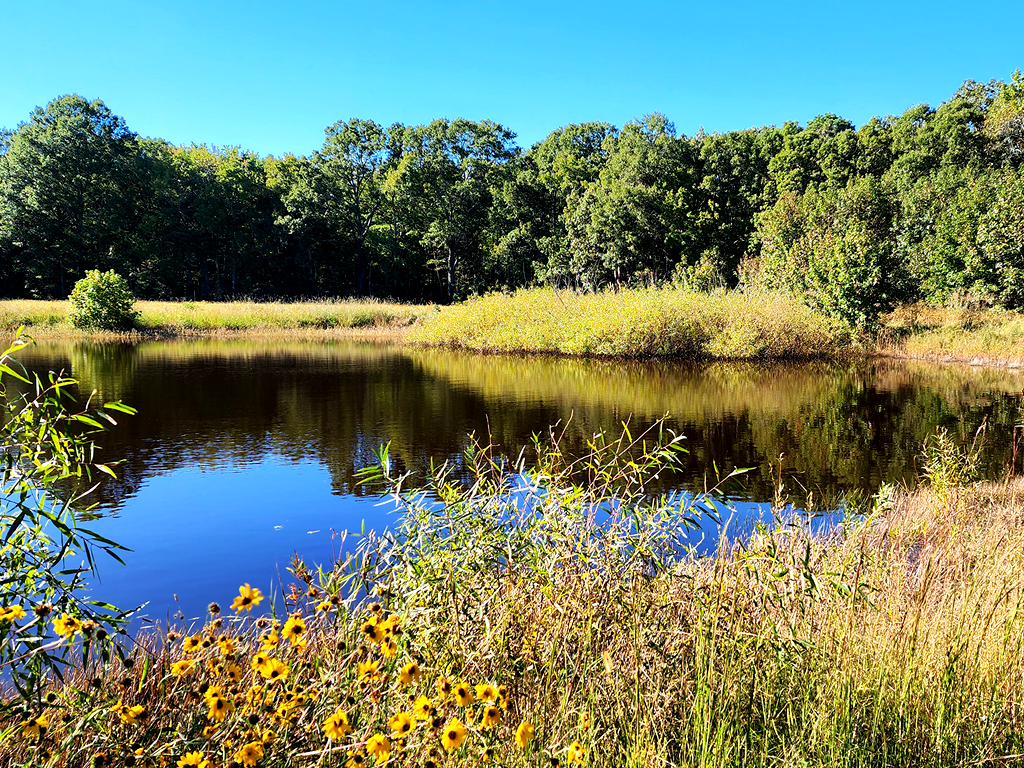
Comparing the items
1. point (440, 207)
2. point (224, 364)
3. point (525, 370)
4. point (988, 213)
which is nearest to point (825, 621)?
point (525, 370)

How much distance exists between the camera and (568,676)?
2.79m

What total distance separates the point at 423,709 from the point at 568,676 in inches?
43.0

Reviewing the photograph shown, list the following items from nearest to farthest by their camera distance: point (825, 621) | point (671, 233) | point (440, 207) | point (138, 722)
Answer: point (138, 722)
point (825, 621)
point (671, 233)
point (440, 207)

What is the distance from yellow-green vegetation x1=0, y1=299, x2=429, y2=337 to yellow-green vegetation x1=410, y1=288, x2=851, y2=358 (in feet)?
49.0

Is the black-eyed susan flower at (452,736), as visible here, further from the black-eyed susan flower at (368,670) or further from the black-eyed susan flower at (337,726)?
the black-eyed susan flower at (368,670)

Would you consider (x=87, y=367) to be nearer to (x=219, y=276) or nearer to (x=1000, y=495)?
(x=1000, y=495)

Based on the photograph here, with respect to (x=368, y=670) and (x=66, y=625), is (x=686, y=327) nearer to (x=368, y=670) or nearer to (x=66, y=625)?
(x=368, y=670)

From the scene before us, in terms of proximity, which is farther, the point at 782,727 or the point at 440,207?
the point at 440,207

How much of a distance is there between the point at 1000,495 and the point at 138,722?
310 inches

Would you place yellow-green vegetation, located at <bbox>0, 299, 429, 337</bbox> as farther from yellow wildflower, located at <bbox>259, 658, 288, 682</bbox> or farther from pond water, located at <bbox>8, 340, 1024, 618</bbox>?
yellow wildflower, located at <bbox>259, 658, 288, 682</bbox>

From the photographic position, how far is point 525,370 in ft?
68.2

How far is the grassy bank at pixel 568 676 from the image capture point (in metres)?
2.13

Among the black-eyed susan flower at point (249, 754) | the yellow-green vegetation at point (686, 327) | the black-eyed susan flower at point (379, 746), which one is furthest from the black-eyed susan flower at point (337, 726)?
the yellow-green vegetation at point (686, 327)

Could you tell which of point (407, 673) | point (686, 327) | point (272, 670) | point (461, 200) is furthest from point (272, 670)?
point (461, 200)
